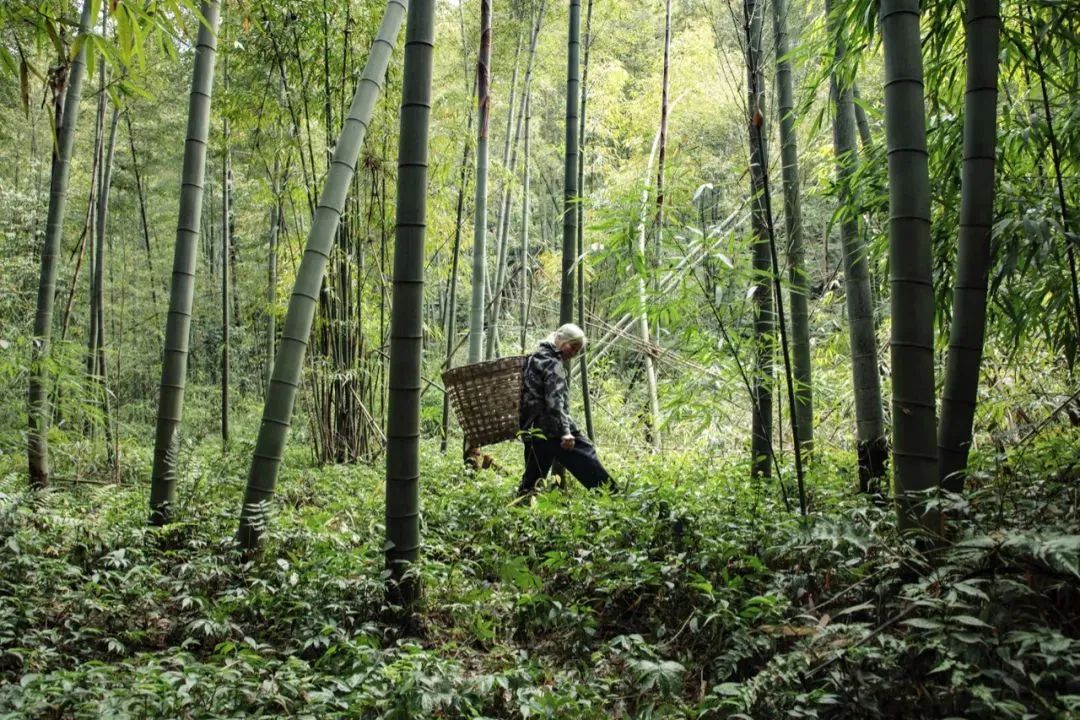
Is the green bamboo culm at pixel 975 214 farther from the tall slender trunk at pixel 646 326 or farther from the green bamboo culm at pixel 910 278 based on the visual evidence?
the tall slender trunk at pixel 646 326

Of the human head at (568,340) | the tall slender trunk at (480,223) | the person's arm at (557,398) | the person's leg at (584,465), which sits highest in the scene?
the tall slender trunk at (480,223)

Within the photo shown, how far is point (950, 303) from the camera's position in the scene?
262 centimetres

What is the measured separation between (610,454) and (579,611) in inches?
126

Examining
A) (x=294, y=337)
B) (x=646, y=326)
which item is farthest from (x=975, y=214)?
(x=646, y=326)

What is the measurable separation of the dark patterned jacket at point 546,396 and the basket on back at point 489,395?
65 millimetres

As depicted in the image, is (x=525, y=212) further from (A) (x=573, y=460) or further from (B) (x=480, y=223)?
(A) (x=573, y=460)

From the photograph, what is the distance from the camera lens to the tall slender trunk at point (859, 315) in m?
2.83

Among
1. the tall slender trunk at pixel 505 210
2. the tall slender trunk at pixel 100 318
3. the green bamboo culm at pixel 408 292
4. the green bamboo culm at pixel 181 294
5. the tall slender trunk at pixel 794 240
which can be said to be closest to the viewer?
the green bamboo culm at pixel 408 292

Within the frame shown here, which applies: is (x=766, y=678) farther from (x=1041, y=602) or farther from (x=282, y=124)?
(x=282, y=124)

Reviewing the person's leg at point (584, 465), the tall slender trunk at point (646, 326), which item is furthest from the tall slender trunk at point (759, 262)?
the person's leg at point (584, 465)

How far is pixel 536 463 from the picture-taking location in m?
3.64

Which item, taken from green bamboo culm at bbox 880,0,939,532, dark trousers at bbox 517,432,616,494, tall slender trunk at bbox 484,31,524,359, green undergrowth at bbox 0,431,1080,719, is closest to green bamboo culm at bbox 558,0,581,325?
dark trousers at bbox 517,432,616,494

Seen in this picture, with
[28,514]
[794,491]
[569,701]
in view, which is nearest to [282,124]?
[28,514]

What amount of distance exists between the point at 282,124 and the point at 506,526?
3.33 meters
